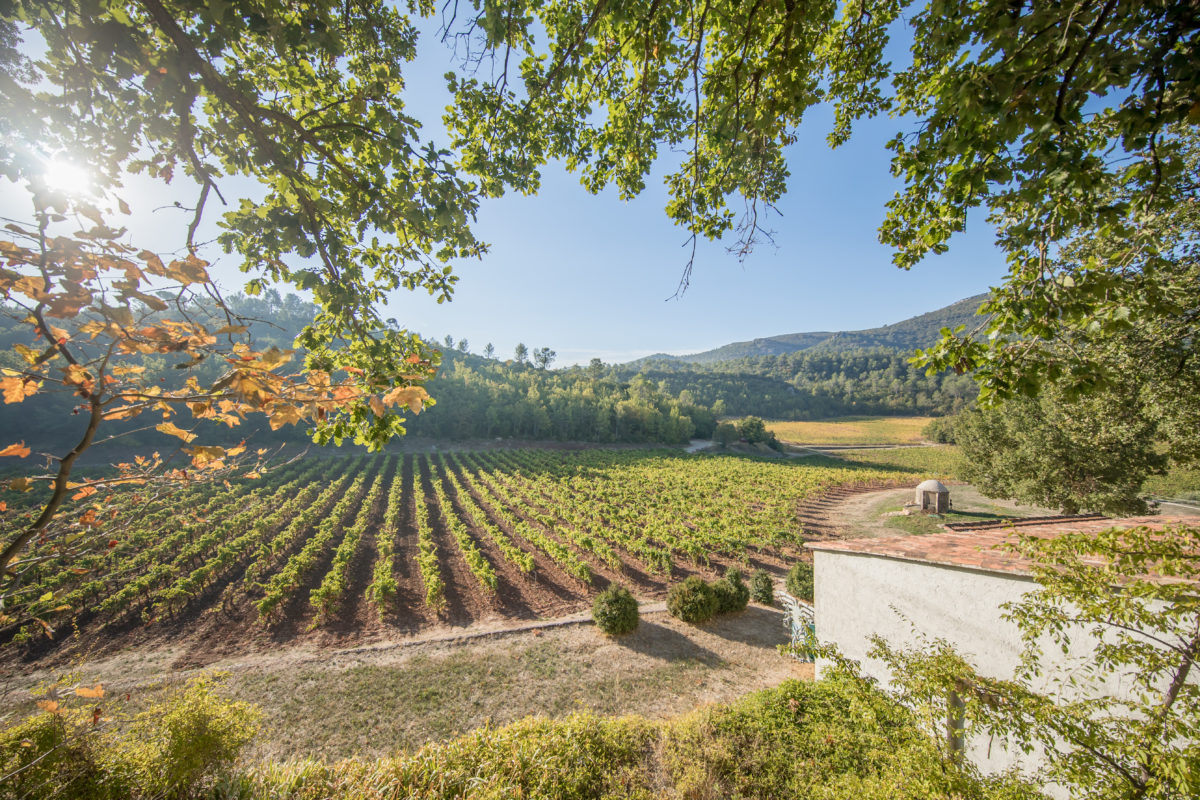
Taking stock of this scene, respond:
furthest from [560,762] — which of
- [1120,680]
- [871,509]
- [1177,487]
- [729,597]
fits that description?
[1177,487]

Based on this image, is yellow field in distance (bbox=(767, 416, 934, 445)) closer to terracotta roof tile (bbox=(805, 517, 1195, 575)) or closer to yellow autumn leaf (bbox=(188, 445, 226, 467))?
terracotta roof tile (bbox=(805, 517, 1195, 575))

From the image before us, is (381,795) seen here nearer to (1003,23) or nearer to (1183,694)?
(1183,694)

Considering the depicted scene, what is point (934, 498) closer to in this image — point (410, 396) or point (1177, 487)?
point (1177, 487)

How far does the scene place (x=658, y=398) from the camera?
247 ft

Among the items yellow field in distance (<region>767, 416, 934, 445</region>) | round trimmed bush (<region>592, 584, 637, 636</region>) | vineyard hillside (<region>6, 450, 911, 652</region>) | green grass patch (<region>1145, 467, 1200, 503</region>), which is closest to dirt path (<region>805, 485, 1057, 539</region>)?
vineyard hillside (<region>6, 450, 911, 652</region>)

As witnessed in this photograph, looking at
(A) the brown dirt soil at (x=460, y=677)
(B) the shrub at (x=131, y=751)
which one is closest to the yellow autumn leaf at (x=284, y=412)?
(B) the shrub at (x=131, y=751)

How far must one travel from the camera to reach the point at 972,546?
21.3ft

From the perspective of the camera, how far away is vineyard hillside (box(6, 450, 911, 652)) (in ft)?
37.8

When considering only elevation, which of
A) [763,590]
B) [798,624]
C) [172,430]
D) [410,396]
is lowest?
[763,590]

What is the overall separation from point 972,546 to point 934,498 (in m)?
19.7

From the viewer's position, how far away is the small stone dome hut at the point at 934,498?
2220cm

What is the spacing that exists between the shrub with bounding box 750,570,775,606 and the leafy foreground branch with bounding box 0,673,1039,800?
669 centimetres

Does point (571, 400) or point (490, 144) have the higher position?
point (490, 144)

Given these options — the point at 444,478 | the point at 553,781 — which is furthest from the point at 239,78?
the point at 444,478
